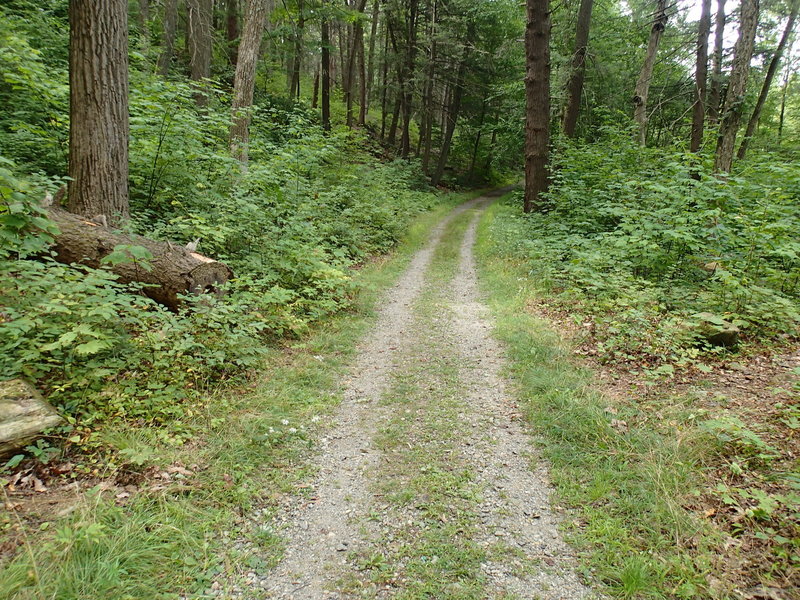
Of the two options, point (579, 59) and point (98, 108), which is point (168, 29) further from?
point (579, 59)

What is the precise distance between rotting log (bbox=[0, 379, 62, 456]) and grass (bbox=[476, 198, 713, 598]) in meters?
4.13

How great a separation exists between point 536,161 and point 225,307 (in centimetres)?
1081

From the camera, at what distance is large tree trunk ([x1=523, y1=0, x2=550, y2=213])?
11.2 metres

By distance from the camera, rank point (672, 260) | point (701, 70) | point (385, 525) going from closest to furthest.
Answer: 1. point (385, 525)
2. point (672, 260)
3. point (701, 70)

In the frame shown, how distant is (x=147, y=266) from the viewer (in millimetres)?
4480

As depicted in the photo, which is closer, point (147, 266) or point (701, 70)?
point (147, 266)

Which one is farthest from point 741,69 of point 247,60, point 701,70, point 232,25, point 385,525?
point 232,25

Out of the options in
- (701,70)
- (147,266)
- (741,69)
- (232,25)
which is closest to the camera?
(147,266)

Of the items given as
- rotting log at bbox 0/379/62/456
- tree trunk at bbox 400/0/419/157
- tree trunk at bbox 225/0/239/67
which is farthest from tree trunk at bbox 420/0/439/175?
rotting log at bbox 0/379/62/456

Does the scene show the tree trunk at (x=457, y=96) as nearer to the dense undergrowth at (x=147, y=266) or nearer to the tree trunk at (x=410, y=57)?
the tree trunk at (x=410, y=57)

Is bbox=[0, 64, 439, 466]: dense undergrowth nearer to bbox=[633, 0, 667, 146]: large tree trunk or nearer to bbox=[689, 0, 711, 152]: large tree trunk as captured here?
bbox=[633, 0, 667, 146]: large tree trunk

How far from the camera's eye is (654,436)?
3754 mm

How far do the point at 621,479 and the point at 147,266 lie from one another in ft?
16.9

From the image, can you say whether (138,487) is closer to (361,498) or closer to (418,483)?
(361,498)
